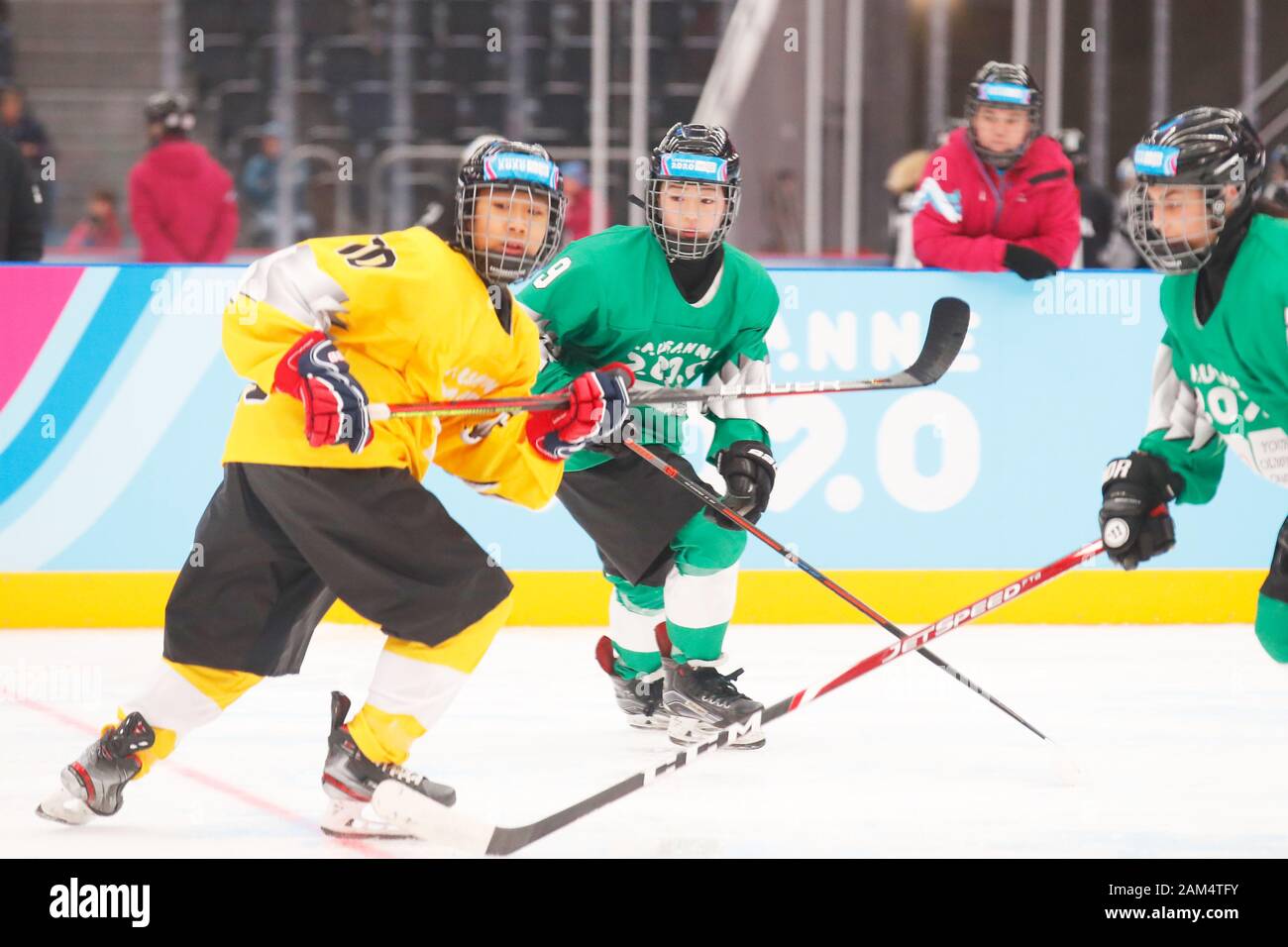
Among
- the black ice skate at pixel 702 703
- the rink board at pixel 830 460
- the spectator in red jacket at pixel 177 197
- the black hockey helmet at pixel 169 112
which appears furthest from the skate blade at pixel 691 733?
Result: the black hockey helmet at pixel 169 112

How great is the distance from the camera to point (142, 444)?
182 inches

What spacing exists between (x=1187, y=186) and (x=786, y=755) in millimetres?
1328

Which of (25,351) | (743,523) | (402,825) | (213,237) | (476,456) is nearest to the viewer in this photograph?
(402,825)

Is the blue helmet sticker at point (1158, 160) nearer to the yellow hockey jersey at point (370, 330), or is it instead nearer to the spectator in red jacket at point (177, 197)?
the yellow hockey jersey at point (370, 330)

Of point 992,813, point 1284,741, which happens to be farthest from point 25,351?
point 1284,741

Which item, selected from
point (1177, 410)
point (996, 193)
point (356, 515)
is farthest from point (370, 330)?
point (996, 193)

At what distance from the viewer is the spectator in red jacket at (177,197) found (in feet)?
19.6

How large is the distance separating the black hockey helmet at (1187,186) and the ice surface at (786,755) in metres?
0.94

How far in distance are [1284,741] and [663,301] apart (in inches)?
61.4

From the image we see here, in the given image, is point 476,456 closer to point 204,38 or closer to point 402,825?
point 402,825

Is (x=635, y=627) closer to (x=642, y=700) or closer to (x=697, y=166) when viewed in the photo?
(x=642, y=700)

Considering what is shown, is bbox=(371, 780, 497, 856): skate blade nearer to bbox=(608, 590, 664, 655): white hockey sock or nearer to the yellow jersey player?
the yellow jersey player

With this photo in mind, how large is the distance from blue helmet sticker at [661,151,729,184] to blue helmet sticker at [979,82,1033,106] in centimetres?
179

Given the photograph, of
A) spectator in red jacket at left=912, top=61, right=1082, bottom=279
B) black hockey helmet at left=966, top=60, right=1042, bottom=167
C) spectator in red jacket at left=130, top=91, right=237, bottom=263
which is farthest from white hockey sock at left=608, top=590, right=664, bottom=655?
spectator in red jacket at left=130, top=91, right=237, bottom=263
